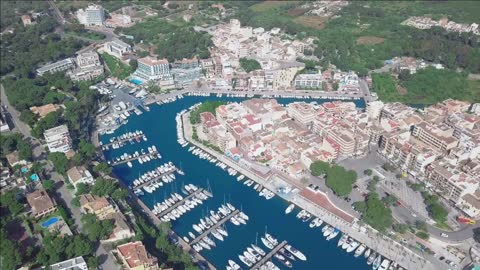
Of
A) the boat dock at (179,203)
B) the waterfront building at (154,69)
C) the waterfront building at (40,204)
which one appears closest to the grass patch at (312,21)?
the waterfront building at (154,69)

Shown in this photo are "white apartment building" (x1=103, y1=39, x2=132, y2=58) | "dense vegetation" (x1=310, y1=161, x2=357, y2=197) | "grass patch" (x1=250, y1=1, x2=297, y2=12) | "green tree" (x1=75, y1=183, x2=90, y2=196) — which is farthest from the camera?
"grass patch" (x1=250, y1=1, x2=297, y2=12)

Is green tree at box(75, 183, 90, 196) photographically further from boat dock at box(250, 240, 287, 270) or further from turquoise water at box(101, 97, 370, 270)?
boat dock at box(250, 240, 287, 270)

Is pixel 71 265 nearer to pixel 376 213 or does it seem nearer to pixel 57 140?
pixel 57 140

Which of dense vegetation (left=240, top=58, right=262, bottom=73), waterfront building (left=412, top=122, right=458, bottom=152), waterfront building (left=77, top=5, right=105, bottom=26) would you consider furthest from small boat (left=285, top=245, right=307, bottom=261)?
waterfront building (left=77, top=5, right=105, bottom=26)

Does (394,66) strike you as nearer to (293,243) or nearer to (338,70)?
(338,70)

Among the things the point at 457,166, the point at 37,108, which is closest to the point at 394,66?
the point at 457,166

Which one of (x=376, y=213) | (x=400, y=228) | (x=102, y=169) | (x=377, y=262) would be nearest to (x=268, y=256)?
(x=377, y=262)
